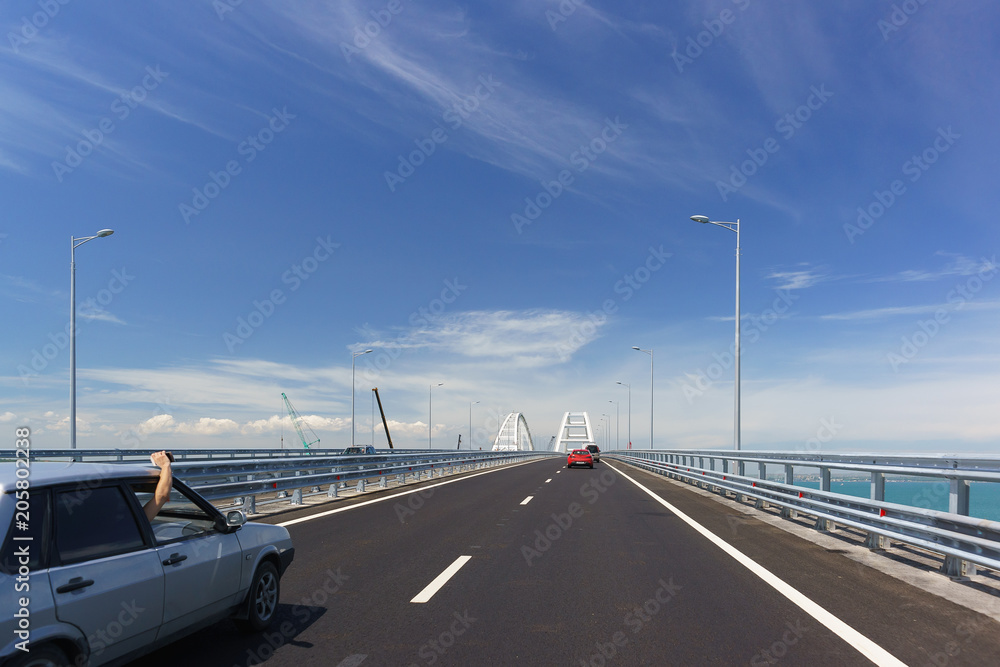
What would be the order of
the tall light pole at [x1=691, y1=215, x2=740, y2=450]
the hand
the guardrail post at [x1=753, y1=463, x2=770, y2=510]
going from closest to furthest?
the hand < the guardrail post at [x1=753, y1=463, x2=770, y2=510] < the tall light pole at [x1=691, y1=215, x2=740, y2=450]

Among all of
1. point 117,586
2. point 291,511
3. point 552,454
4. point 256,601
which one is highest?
point 117,586

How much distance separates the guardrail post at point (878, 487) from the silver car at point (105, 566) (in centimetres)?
798

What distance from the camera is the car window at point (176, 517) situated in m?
4.69

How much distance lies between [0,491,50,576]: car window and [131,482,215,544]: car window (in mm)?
731

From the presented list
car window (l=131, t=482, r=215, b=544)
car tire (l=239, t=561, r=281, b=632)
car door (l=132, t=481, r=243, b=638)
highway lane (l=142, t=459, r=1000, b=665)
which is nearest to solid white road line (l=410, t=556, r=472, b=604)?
highway lane (l=142, t=459, r=1000, b=665)

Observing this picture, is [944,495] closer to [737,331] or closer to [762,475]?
[762,475]

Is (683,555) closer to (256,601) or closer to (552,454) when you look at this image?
(256,601)

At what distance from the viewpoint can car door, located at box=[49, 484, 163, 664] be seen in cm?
383

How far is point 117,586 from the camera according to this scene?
4.09 meters

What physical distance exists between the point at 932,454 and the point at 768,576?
97.7 inches

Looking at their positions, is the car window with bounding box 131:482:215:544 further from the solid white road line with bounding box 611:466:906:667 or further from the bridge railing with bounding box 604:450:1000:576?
the bridge railing with bounding box 604:450:1000:576

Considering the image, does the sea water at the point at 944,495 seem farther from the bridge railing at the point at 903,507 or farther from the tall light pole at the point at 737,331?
the tall light pole at the point at 737,331

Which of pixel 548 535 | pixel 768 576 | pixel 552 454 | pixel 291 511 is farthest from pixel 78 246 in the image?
pixel 552 454

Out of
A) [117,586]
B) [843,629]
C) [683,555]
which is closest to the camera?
[117,586]
